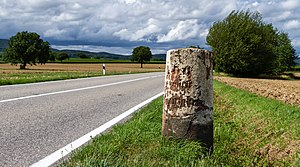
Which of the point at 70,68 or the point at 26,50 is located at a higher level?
the point at 26,50

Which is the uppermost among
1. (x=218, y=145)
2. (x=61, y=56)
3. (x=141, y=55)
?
(x=141, y=55)

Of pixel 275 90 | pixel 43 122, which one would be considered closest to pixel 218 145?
pixel 43 122

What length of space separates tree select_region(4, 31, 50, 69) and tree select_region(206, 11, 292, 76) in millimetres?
41184

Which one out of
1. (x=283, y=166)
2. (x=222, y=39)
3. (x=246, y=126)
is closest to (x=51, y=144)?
(x=283, y=166)

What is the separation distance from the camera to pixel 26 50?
74188 millimetres

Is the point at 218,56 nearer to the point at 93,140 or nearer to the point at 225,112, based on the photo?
the point at 225,112

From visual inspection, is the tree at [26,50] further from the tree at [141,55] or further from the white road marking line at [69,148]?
the white road marking line at [69,148]

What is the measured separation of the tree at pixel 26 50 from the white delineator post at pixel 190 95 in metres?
73.3

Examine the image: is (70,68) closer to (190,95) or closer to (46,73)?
(46,73)

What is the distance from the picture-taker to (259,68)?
4712cm

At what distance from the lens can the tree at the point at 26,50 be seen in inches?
2908

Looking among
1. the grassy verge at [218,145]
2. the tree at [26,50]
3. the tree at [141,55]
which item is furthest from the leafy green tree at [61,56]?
the grassy verge at [218,145]

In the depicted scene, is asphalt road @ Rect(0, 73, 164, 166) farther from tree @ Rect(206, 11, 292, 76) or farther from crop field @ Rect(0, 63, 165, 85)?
tree @ Rect(206, 11, 292, 76)

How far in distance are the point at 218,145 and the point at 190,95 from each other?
4.81ft
